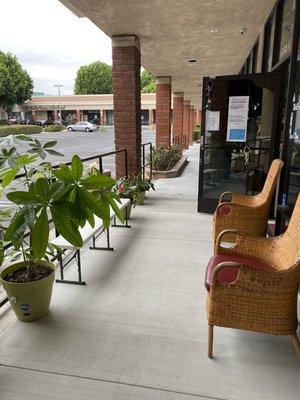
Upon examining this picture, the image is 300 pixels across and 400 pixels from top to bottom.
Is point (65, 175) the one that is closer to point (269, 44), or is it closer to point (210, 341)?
point (210, 341)

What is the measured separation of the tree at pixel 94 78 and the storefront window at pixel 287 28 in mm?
43617

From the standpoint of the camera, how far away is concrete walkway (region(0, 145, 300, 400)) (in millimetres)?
1555

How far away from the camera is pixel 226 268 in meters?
1.90

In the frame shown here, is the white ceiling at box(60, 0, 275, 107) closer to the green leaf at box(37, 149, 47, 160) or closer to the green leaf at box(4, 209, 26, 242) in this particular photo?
the green leaf at box(37, 149, 47, 160)

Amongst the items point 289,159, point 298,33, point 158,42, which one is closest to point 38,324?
point 289,159

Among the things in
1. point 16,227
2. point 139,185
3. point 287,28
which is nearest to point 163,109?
point 139,185

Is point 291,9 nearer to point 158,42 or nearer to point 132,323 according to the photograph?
point 158,42

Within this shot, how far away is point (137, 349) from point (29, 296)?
756 mm

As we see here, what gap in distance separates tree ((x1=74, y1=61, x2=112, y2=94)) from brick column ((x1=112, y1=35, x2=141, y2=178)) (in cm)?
4202

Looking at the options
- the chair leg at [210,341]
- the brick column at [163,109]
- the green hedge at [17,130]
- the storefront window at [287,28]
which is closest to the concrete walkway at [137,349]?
the chair leg at [210,341]

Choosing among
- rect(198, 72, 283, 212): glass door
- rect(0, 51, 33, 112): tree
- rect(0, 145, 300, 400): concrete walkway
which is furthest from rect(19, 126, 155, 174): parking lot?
rect(0, 145, 300, 400): concrete walkway

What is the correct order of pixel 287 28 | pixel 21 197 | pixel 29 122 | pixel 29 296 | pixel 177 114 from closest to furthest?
1. pixel 21 197
2. pixel 29 296
3. pixel 287 28
4. pixel 177 114
5. pixel 29 122

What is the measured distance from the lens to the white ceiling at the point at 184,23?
11.2 ft

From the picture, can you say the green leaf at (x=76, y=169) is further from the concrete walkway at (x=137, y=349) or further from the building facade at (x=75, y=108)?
the building facade at (x=75, y=108)
